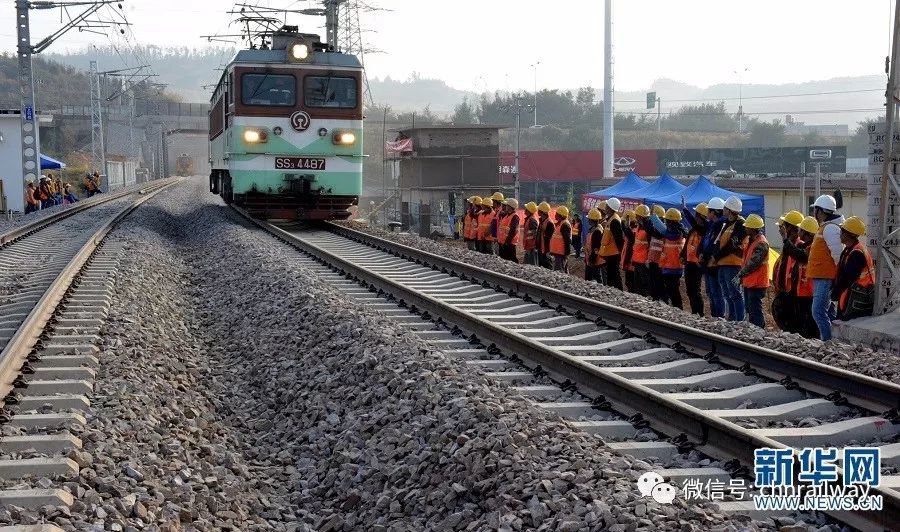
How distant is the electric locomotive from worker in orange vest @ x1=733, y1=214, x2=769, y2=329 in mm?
9598

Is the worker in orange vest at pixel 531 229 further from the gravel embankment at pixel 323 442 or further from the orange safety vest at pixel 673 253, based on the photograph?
the gravel embankment at pixel 323 442

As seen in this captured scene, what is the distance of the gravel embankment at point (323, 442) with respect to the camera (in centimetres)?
470

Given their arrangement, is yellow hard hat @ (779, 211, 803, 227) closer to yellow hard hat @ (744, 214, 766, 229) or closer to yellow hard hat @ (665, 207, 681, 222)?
yellow hard hat @ (744, 214, 766, 229)

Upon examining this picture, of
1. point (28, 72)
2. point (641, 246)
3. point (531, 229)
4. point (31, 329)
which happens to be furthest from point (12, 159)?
point (31, 329)

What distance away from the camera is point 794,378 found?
6578 mm

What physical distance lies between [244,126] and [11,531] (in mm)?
14996

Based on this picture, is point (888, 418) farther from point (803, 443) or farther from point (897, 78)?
point (897, 78)

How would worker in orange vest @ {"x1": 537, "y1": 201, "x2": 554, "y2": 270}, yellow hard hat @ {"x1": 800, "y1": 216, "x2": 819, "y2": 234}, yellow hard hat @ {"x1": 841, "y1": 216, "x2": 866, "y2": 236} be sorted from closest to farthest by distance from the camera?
yellow hard hat @ {"x1": 841, "y1": 216, "x2": 866, "y2": 236} → yellow hard hat @ {"x1": 800, "y1": 216, "x2": 819, "y2": 234} → worker in orange vest @ {"x1": 537, "y1": 201, "x2": 554, "y2": 270}

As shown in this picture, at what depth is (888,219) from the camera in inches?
431

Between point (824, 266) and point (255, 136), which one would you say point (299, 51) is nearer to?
point (255, 136)

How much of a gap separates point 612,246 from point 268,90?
24.6 ft

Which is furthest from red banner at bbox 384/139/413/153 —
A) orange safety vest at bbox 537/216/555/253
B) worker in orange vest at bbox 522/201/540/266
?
orange safety vest at bbox 537/216/555/253

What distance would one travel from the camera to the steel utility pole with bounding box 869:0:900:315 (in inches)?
420

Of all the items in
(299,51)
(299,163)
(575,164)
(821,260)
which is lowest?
(821,260)
